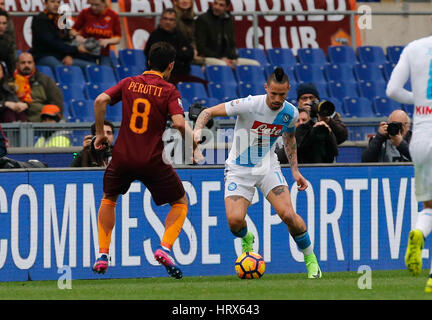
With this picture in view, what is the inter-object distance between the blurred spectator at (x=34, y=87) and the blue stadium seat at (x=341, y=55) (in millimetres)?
6281

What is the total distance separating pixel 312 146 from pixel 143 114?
3158 millimetres

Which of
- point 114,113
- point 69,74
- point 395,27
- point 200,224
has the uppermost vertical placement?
point 395,27

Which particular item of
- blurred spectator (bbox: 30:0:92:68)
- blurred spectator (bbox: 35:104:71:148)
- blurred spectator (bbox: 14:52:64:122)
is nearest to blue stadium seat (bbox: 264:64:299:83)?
blurred spectator (bbox: 30:0:92:68)

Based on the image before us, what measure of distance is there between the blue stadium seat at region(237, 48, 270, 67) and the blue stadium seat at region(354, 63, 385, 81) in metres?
1.67

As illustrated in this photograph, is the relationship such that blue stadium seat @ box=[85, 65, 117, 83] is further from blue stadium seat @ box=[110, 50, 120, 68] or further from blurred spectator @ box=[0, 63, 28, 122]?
blurred spectator @ box=[0, 63, 28, 122]

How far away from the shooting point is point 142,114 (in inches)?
388

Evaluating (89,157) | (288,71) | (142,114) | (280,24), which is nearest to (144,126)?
(142,114)

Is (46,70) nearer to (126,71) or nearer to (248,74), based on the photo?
(126,71)

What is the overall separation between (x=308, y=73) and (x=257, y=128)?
27.7ft

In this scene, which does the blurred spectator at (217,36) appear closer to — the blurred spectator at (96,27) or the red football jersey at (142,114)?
the blurred spectator at (96,27)

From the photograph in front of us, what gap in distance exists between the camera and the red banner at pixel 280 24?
20.1 m

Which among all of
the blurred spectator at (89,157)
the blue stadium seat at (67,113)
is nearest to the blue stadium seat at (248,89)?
the blue stadium seat at (67,113)

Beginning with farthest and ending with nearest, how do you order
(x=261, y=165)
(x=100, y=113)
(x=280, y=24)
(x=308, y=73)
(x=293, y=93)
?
1. (x=280, y=24)
2. (x=308, y=73)
3. (x=293, y=93)
4. (x=261, y=165)
5. (x=100, y=113)

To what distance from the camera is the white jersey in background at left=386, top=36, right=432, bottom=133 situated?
27.3 feet
